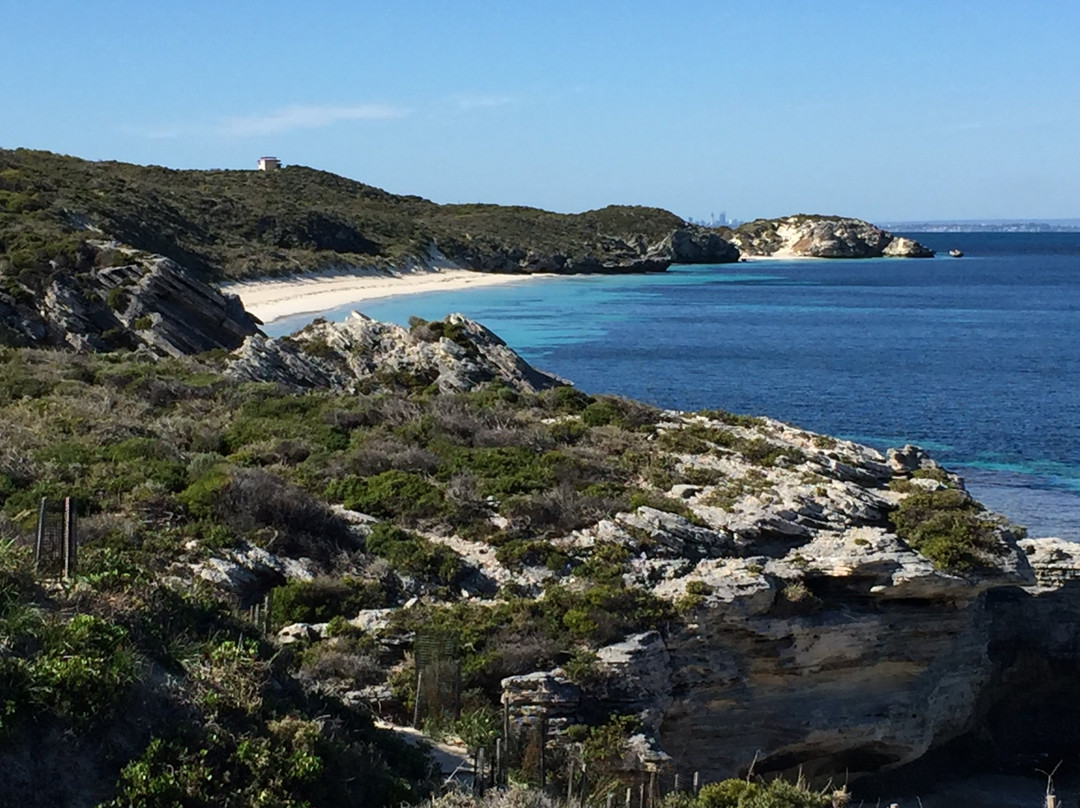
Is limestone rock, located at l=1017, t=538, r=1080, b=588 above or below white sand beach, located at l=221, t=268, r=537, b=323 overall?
below

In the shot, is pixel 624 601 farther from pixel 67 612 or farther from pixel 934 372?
pixel 934 372

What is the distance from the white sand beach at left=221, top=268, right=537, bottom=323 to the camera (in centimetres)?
6781

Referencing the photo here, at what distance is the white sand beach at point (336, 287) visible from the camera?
6781 cm

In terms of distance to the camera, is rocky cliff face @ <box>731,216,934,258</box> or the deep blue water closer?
the deep blue water

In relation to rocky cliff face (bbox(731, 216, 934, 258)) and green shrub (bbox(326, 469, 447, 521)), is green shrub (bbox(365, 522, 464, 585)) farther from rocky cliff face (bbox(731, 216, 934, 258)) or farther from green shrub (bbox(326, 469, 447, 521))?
rocky cliff face (bbox(731, 216, 934, 258))

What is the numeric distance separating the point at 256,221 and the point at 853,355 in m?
52.5

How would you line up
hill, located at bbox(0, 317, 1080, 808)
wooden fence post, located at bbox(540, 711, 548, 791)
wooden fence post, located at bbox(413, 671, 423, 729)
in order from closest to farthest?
1. hill, located at bbox(0, 317, 1080, 808)
2. wooden fence post, located at bbox(540, 711, 548, 791)
3. wooden fence post, located at bbox(413, 671, 423, 729)

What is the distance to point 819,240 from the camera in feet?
600

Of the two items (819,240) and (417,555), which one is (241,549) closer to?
(417,555)

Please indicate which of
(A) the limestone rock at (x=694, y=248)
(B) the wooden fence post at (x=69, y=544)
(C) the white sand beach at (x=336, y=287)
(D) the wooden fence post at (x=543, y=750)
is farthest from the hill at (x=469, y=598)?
(A) the limestone rock at (x=694, y=248)

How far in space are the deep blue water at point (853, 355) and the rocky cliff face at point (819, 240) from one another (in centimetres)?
6234

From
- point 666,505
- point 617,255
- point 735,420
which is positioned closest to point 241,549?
point 666,505

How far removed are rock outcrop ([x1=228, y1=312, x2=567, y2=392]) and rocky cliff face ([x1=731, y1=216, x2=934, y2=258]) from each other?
156 meters

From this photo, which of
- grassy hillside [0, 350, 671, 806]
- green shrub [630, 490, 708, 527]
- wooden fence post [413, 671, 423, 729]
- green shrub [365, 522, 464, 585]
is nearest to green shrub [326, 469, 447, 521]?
grassy hillside [0, 350, 671, 806]
